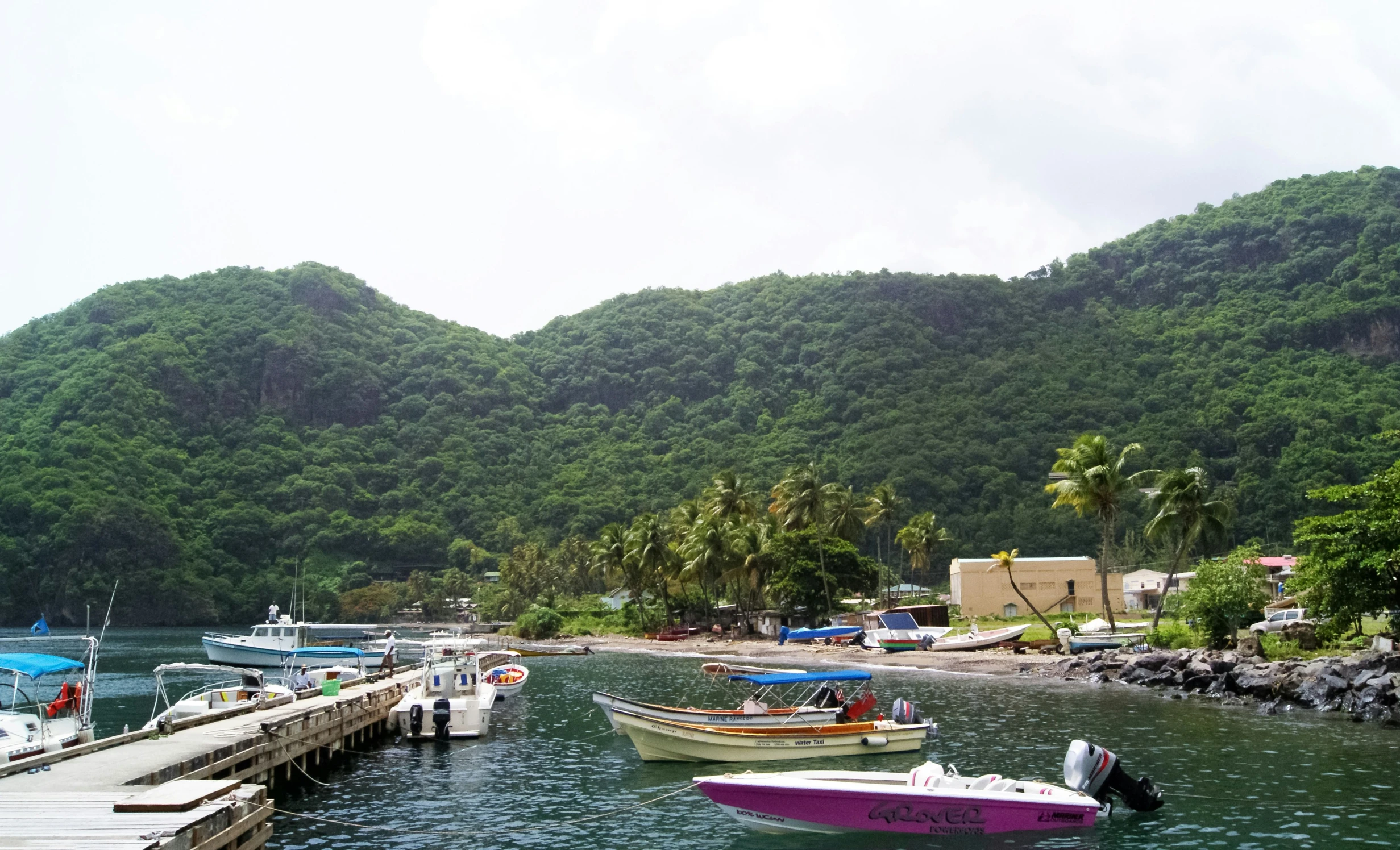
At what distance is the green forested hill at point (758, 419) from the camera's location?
5123 inches

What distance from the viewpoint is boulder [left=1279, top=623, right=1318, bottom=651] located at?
4522cm

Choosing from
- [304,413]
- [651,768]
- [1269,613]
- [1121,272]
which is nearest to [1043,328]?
[1121,272]

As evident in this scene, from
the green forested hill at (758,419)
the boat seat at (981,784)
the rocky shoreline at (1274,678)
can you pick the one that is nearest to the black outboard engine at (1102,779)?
the boat seat at (981,784)

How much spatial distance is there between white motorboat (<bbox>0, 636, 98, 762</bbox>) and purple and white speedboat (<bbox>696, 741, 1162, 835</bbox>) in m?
14.2

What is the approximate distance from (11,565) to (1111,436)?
150475 mm

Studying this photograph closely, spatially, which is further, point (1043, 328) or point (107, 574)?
point (1043, 328)

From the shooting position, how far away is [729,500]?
312 feet

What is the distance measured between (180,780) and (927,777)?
41.8 feet

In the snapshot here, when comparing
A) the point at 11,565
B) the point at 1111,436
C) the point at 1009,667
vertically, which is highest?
the point at 1111,436

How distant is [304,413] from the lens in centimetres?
19862

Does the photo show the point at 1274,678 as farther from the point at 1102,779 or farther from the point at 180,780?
the point at 180,780

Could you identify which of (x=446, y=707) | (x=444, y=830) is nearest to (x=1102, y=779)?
(x=444, y=830)

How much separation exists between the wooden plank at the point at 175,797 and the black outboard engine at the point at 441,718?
17798mm

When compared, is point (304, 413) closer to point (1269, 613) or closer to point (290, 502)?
point (290, 502)
